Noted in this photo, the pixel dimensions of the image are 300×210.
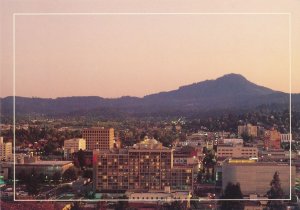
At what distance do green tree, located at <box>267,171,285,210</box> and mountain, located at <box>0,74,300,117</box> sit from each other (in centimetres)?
49

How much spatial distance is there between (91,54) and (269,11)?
1.19 meters

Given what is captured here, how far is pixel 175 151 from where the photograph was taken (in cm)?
516

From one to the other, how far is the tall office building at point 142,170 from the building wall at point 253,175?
258mm

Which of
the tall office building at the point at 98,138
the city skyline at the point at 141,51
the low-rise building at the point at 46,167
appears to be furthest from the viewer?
the tall office building at the point at 98,138

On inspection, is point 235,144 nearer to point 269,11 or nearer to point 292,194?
point 292,194

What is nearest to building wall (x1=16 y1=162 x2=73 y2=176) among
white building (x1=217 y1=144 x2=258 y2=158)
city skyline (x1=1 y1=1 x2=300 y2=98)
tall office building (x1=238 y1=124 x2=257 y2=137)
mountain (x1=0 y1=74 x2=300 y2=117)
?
mountain (x1=0 y1=74 x2=300 y2=117)

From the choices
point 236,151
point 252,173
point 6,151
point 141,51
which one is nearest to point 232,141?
point 236,151

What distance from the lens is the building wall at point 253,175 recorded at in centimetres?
508

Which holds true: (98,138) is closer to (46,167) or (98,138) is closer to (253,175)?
(46,167)

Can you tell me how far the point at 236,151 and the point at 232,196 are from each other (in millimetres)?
299

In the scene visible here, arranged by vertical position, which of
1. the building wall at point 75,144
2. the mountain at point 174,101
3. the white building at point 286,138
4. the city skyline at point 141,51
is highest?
the city skyline at point 141,51

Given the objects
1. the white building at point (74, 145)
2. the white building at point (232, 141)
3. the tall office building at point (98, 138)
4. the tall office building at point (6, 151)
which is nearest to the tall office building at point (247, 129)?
the white building at point (232, 141)

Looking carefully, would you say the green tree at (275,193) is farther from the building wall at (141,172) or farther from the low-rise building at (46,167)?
the low-rise building at (46,167)

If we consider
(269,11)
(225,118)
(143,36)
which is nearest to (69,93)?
(143,36)
